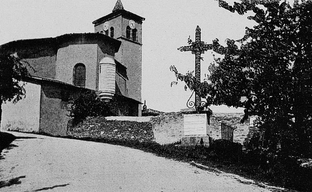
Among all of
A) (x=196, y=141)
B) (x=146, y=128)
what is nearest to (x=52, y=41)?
(x=146, y=128)

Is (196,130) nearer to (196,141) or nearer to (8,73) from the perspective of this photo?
(196,141)

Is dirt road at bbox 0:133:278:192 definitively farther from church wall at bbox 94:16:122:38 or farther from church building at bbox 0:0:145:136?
church wall at bbox 94:16:122:38

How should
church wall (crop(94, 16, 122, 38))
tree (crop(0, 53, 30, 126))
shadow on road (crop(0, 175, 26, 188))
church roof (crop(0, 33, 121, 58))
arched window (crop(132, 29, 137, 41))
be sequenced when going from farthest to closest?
arched window (crop(132, 29, 137, 41)), church wall (crop(94, 16, 122, 38)), church roof (crop(0, 33, 121, 58)), tree (crop(0, 53, 30, 126)), shadow on road (crop(0, 175, 26, 188))

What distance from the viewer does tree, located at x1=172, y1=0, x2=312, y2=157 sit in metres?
12.4

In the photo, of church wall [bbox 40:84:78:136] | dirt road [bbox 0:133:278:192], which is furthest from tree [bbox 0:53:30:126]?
church wall [bbox 40:84:78:136]

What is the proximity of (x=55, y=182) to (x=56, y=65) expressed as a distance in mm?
26409

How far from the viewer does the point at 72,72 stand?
3531 centimetres

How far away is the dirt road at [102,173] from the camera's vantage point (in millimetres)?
10758

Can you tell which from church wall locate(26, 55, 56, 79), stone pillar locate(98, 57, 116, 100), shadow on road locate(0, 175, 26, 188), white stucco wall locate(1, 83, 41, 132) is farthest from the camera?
church wall locate(26, 55, 56, 79)

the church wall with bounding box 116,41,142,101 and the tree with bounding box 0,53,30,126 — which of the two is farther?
the church wall with bounding box 116,41,142,101

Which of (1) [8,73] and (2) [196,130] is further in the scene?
(2) [196,130]

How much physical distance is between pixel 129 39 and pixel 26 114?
72.5 ft

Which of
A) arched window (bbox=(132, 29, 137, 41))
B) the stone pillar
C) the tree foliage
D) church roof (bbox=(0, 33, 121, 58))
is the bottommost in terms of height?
the tree foliage

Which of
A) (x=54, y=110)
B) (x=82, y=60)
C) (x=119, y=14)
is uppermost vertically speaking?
(x=119, y=14)
